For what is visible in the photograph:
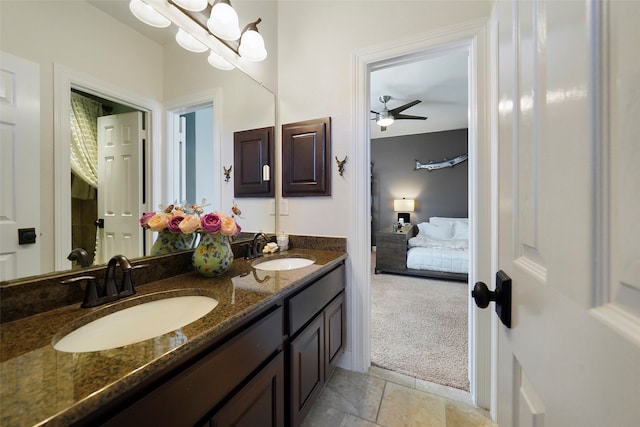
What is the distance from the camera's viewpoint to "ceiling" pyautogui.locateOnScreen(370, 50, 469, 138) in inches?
107

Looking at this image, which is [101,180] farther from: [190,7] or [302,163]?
[302,163]

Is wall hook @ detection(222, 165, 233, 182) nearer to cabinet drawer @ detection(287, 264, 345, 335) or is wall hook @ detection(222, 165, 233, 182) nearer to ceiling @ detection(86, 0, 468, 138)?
cabinet drawer @ detection(287, 264, 345, 335)

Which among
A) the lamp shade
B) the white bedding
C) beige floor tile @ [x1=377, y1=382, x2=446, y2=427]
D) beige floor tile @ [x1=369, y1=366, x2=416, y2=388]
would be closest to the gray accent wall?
the lamp shade

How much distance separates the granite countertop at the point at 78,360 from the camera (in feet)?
1.29

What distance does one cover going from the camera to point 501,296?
22.5 inches

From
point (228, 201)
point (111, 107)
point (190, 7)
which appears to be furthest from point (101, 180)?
point (190, 7)

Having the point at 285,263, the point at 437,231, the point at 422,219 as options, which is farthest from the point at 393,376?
the point at 422,219

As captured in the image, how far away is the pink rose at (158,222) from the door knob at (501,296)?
1200mm

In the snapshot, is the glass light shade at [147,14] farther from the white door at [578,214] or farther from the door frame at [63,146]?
the white door at [578,214]

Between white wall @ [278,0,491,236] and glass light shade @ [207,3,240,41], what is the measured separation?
0.54m

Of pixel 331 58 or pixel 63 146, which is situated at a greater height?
pixel 331 58

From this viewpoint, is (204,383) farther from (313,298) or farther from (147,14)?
(147,14)

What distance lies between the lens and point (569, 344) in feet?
1.06

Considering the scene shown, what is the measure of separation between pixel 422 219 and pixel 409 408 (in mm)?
4544
